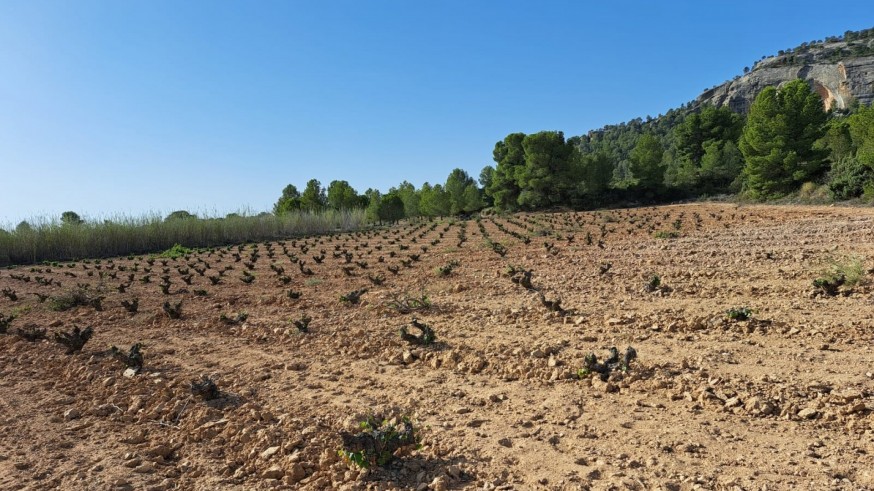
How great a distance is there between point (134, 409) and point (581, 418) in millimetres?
4008

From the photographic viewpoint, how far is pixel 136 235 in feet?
102

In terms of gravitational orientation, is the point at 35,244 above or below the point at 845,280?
above

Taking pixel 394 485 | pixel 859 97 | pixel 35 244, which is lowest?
pixel 394 485

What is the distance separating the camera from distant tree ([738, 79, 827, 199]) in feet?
101

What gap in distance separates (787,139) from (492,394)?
36252 millimetres

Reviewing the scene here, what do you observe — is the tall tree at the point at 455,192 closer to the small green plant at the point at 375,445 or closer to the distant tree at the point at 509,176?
the distant tree at the point at 509,176

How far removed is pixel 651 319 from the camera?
5676 mm

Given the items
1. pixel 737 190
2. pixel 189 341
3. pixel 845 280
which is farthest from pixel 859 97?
pixel 189 341

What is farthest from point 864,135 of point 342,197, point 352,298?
point 342,197

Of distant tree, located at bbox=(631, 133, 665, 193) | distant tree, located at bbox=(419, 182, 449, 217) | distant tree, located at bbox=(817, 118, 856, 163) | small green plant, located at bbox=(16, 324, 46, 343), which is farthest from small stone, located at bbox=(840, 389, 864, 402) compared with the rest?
distant tree, located at bbox=(419, 182, 449, 217)

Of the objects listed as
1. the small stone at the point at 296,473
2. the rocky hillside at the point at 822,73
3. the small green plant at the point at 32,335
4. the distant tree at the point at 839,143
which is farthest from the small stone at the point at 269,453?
the rocky hillside at the point at 822,73

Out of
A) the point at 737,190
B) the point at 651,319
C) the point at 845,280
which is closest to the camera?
the point at 651,319

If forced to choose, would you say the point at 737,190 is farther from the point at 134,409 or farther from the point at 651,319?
the point at 134,409

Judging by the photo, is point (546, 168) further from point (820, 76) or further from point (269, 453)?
point (820, 76)
